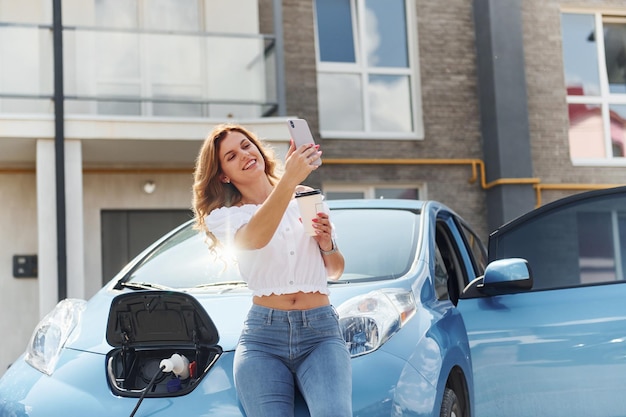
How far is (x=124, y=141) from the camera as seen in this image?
36.7 feet

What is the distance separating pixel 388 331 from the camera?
3.51 metres

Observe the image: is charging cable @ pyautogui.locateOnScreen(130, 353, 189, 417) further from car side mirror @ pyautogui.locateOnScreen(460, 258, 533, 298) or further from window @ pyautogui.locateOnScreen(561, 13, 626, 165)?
window @ pyautogui.locateOnScreen(561, 13, 626, 165)

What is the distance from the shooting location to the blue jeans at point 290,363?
117 inches

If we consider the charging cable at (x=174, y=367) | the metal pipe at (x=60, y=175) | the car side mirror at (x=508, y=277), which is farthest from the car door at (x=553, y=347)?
the metal pipe at (x=60, y=175)

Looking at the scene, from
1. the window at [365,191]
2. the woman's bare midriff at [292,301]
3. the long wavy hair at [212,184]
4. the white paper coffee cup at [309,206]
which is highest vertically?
the window at [365,191]

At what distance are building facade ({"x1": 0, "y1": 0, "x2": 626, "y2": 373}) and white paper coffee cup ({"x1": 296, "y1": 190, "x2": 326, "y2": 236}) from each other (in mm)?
8089

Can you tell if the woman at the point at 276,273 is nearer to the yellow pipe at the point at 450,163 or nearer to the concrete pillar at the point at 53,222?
the concrete pillar at the point at 53,222

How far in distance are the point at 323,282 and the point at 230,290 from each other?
3.13 feet

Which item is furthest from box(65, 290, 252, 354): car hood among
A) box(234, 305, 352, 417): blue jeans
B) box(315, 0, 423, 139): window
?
box(315, 0, 423, 139): window

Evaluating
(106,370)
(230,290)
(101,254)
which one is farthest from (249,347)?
(101,254)

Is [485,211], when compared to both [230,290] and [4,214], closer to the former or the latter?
[4,214]

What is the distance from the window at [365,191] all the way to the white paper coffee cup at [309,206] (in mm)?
10323

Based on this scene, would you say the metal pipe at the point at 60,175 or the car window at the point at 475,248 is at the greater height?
the metal pipe at the point at 60,175

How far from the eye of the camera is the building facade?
11000 mm
